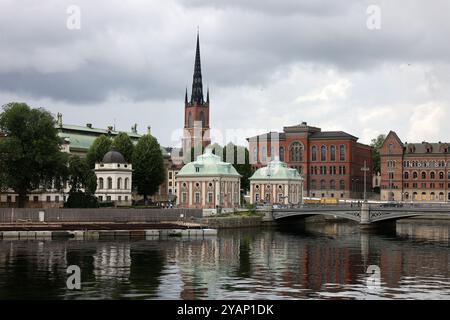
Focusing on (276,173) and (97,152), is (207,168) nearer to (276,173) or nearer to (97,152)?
(97,152)

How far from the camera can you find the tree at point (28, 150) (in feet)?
351

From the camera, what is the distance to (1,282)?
52.8 meters

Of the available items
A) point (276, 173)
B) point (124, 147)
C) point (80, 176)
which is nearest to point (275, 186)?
point (276, 173)

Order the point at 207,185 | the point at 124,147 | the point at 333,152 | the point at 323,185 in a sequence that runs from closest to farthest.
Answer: the point at 207,185 → the point at 124,147 → the point at 333,152 → the point at 323,185

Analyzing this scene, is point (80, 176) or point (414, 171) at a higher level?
point (414, 171)

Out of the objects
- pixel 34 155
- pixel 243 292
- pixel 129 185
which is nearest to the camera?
pixel 243 292

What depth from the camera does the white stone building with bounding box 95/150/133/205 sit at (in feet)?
437

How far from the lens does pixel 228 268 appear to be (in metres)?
63.2

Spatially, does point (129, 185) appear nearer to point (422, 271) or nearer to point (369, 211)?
point (369, 211)

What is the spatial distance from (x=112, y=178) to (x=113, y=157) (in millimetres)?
3647

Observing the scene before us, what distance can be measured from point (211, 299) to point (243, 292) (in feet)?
12.3

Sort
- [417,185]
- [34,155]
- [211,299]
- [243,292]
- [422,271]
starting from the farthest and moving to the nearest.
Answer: [417,185] → [34,155] → [422,271] → [243,292] → [211,299]

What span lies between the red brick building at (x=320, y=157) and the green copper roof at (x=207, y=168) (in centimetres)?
5498
